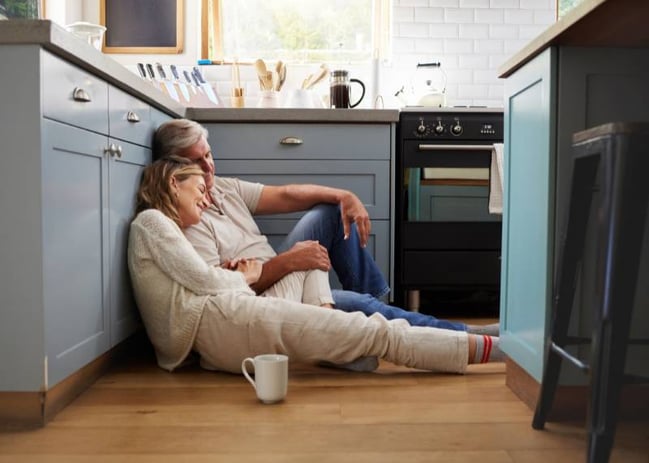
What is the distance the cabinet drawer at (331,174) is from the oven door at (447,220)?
0.54 ft

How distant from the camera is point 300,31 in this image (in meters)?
4.45

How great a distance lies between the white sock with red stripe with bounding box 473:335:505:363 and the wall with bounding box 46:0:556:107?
2.21 meters

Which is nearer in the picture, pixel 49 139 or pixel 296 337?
pixel 49 139

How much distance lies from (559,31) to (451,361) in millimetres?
1106

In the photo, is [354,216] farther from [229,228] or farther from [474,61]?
[474,61]

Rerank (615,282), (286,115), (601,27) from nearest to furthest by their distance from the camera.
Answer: (615,282)
(601,27)
(286,115)

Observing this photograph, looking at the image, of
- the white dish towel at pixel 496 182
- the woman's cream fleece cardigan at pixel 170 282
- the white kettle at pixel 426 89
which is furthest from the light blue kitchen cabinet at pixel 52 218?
the white kettle at pixel 426 89

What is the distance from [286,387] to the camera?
206 cm

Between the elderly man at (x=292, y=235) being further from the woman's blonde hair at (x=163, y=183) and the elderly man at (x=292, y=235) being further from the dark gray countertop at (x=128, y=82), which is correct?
the dark gray countertop at (x=128, y=82)

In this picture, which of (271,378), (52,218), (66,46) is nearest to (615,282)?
(271,378)

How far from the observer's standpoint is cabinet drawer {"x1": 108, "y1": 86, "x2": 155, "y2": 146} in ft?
7.75

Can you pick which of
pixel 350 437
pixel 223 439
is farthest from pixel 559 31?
pixel 223 439

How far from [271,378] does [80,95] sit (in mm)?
966

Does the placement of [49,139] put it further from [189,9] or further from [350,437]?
[189,9]
